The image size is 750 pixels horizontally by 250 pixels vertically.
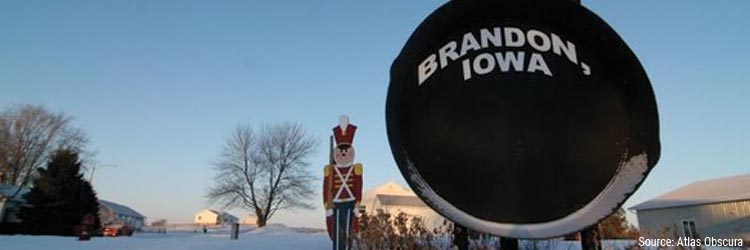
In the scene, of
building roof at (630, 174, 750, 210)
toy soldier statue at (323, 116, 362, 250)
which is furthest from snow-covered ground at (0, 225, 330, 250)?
building roof at (630, 174, 750, 210)

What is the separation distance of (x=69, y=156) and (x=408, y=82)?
35.0m

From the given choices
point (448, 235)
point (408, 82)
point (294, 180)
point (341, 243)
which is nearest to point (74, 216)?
point (294, 180)

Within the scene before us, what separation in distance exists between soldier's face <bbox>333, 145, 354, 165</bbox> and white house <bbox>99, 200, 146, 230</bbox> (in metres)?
57.1

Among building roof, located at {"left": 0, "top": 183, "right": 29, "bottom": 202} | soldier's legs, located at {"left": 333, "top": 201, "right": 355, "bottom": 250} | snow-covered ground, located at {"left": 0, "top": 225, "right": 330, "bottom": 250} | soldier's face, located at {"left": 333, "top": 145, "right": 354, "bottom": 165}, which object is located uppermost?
building roof, located at {"left": 0, "top": 183, "right": 29, "bottom": 202}

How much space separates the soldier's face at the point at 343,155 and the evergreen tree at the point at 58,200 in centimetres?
2639

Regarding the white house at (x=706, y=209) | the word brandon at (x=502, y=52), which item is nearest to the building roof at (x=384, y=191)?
the white house at (x=706, y=209)

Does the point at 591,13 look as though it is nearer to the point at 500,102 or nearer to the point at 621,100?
the point at 621,100

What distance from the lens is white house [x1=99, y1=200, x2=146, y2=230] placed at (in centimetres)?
Result: 6134

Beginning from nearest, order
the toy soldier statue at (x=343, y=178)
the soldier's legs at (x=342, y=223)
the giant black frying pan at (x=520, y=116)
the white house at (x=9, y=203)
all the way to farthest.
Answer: the giant black frying pan at (x=520, y=116) < the soldier's legs at (x=342, y=223) < the toy soldier statue at (x=343, y=178) < the white house at (x=9, y=203)

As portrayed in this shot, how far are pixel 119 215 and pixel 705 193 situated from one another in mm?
62888

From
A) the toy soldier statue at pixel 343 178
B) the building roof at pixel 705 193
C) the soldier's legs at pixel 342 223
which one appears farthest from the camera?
the building roof at pixel 705 193

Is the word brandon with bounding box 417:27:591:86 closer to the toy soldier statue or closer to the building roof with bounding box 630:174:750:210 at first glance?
the toy soldier statue

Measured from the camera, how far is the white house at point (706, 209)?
77.5 feet

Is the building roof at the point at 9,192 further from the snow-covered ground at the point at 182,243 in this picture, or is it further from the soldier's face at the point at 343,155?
the soldier's face at the point at 343,155
